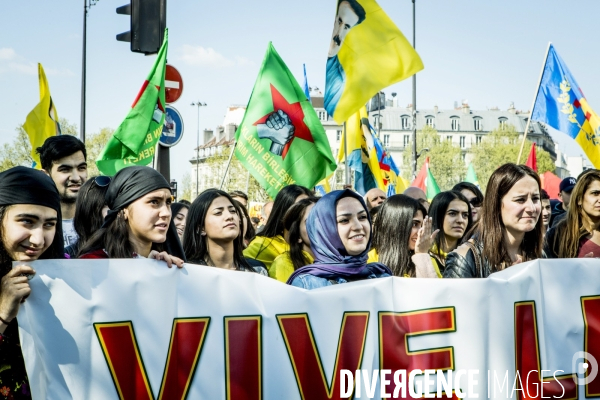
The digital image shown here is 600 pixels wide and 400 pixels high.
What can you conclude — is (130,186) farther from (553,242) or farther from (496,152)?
(496,152)

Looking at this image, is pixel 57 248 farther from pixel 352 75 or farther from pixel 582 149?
pixel 582 149

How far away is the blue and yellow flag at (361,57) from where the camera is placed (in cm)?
710

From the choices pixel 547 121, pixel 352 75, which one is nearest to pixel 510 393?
pixel 352 75

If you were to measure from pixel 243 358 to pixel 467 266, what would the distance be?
1396mm

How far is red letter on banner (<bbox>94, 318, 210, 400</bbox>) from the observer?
356cm

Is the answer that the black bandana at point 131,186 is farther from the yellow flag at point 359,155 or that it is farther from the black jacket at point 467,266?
the yellow flag at point 359,155

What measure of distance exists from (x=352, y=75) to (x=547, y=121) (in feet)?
10.3

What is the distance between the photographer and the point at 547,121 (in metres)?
9.17

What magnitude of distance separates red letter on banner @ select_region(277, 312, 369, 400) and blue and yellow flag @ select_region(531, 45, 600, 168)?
6.01 m

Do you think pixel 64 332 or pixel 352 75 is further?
pixel 352 75

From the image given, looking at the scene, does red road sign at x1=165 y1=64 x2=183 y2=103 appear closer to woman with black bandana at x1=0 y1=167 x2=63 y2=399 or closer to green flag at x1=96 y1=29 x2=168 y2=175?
green flag at x1=96 y1=29 x2=168 y2=175

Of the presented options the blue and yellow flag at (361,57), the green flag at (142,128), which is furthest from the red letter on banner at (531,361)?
the green flag at (142,128)

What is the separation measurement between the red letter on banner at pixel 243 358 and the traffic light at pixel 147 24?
4.57 m

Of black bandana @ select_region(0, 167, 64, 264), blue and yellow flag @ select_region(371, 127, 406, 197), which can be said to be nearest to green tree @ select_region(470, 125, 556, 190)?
blue and yellow flag @ select_region(371, 127, 406, 197)
